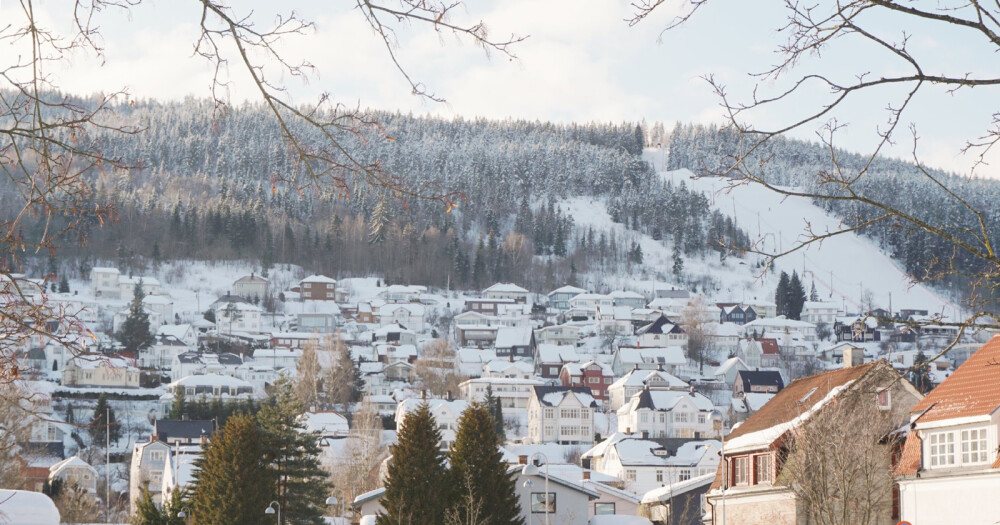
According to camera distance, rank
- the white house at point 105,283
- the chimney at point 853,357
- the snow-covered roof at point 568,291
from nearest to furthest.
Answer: the chimney at point 853,357
the white house at point 105,283
the snow-covered roof at point 568,291

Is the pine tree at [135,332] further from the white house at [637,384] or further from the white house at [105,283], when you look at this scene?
the white house at [637,384]

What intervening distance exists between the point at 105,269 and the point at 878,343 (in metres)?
113

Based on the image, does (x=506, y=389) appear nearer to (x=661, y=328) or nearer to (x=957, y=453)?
(x=661, y=328)

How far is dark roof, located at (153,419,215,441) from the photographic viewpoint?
8862 centimetres

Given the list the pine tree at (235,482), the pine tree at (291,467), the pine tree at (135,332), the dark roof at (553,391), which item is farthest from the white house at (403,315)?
the pine tree at (235,482)

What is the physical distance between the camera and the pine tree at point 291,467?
132 ft

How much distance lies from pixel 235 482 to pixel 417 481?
6.73 meters

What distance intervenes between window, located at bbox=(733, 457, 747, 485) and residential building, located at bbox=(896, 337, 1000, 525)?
678 centimetres

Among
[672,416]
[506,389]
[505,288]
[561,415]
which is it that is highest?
[505,288]

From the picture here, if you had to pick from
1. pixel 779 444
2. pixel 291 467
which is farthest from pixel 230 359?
pixel 779 444

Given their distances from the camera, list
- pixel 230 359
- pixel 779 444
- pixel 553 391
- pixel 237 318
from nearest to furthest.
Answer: pixel 779 444
pixel 553 391
pixel 230 359
pixel 237 318

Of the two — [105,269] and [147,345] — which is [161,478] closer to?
[147,345]

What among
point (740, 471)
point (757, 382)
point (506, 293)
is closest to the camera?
point (740, 471)

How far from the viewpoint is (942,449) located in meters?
23.6
